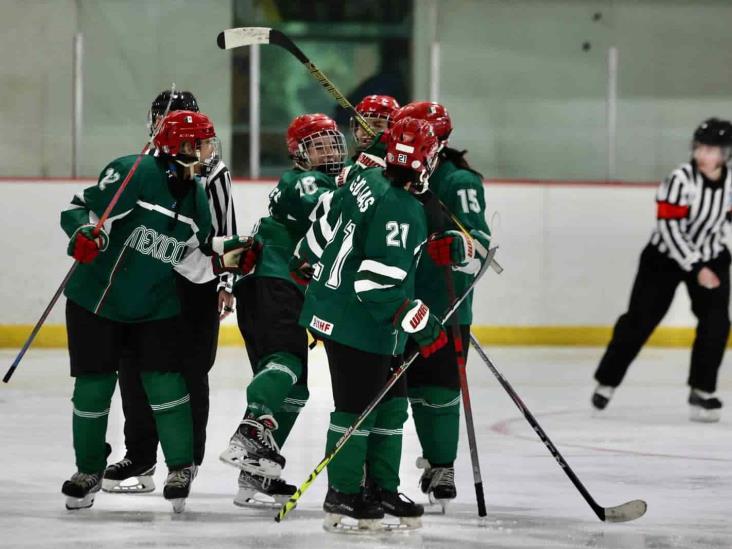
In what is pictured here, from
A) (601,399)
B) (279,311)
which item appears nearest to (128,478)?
(279,311)

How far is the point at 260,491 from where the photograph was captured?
422 cm

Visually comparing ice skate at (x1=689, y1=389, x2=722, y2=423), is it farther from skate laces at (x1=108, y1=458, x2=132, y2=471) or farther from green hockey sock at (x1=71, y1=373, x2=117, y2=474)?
green hockey sock at (x1=71, y1=373, x2=117, y2=474)

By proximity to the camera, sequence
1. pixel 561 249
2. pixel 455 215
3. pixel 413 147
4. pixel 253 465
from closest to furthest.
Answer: pixel 413 147
pixel 253 465
pixel 455 215
pixel 561 249

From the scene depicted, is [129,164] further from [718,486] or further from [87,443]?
[718,486]

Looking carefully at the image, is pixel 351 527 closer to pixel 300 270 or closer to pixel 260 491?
pixel 260 491

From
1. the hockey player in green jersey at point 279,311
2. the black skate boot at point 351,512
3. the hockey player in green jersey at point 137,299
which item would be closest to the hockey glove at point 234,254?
the hockey player in green jersey at point 279,311

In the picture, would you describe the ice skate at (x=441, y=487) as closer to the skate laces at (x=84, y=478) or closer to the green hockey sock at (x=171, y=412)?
the green hockey sock at (x=171, y=412)

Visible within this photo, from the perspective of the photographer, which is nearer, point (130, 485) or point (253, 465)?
point (253, 465)

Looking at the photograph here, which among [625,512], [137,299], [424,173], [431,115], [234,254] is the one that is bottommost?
[625,512]

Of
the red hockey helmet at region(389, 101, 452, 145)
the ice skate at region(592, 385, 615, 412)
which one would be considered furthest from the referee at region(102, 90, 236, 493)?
the ice skate at region(592, 385, 615, 412)

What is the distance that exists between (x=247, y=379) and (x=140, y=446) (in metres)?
3.12

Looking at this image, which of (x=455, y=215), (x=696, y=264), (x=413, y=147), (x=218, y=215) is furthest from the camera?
(x=696, y=264)

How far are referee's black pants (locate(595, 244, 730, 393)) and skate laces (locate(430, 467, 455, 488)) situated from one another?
242 cm

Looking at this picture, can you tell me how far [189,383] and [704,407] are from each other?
2700 mm
